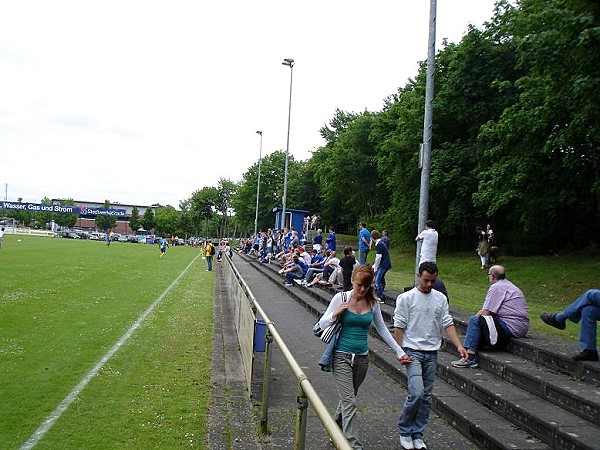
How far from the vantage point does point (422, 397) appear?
16.8 ft

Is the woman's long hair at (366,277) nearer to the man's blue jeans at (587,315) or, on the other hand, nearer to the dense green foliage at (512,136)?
the man's blue jeans at (587,315)

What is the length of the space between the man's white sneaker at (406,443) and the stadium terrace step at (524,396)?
73 cm

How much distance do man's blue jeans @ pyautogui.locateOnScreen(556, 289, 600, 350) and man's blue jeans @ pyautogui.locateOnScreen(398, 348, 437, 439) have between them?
2241mm

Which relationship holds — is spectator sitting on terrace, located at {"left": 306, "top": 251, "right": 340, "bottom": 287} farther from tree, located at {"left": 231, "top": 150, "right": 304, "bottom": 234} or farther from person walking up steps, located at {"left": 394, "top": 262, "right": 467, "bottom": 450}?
tree, located at {"left": 231, "top": 150, "right": 304, "bottom": 234}

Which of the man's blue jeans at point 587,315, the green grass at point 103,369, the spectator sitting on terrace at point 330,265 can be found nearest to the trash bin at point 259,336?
the green grass at point 103,369

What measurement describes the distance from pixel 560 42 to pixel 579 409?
43.4ft

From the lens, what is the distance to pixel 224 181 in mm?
115438

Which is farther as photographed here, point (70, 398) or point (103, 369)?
point (103, 369)

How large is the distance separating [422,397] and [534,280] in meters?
15.7

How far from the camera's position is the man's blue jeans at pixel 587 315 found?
251 inches

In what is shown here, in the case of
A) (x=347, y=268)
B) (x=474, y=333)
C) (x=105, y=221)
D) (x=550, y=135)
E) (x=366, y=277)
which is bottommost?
(x=474, y=333)

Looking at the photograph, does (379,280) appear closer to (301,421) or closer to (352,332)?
(352,332)

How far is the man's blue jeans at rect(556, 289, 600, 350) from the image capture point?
6363mm

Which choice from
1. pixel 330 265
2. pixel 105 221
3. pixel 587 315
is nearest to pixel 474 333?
pixel 587 315
